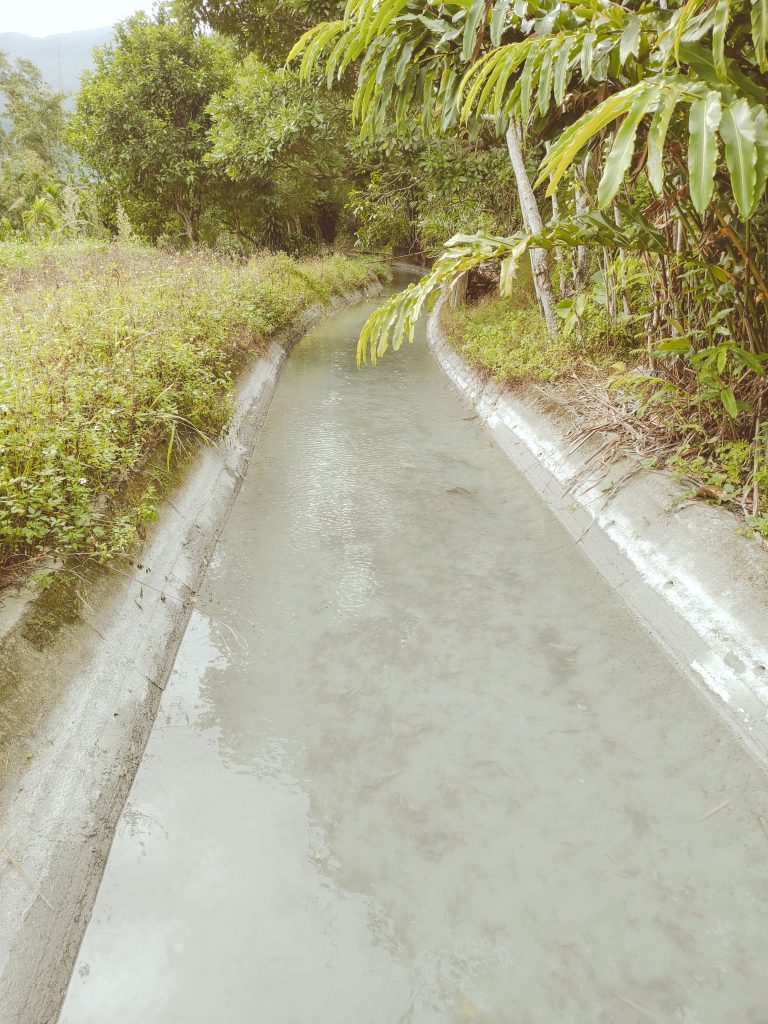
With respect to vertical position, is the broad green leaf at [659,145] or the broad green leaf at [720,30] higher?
the broad green leaf at [720,30]

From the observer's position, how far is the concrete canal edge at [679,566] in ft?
9.94

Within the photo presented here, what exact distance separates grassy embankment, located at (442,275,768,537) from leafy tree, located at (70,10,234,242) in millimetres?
13584

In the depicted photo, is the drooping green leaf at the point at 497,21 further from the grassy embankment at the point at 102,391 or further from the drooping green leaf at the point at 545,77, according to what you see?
the grassy embankment at the point at 102,391

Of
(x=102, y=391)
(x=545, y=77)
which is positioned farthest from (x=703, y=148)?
(x=102, y=391)

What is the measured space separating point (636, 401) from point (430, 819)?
12.4 feet

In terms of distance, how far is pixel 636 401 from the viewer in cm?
508

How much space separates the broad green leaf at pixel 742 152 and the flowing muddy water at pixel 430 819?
92.7 inches

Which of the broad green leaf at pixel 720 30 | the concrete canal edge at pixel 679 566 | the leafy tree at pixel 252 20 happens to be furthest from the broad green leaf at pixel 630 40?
the leafy tree at pixel 252 20

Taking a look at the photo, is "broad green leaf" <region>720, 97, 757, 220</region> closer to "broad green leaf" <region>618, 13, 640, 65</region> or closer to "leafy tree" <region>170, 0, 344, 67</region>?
"broad green leaf" <region>618, 13, 640, 65</region>

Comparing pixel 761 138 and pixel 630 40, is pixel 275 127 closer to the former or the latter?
pixel 630 40

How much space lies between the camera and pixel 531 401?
21.1ft

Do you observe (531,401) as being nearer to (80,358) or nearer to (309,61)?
(309,61)

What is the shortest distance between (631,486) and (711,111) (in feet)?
9.06

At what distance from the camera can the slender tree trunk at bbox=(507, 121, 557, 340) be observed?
7.09 meters
